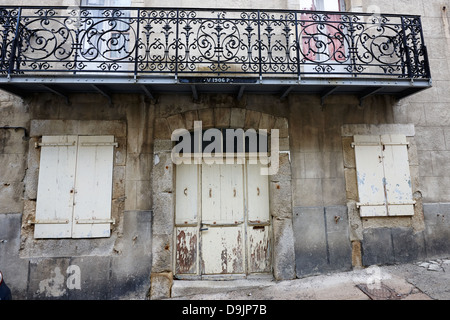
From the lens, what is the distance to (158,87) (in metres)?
4.30

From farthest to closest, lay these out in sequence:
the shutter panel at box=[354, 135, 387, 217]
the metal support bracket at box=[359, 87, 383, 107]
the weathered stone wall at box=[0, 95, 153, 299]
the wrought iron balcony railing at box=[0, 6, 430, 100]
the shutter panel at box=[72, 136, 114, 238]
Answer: the shutter panel at box=[354, 135, 387, 217] → the metal support bracket at box=[359, 87, 383, 107] → the shutter panel at box=[72, 136, 114, 238] → the weathered stone wall at box=[0, 95, 153, 299] → the wrought iron balcony railing at box=[0, 6, 430, 100]

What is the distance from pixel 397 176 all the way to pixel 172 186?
4078 millimetres

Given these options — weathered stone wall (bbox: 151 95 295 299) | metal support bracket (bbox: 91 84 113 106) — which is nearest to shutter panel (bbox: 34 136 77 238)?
metal support bracket (bbox: 91 84 113 106)

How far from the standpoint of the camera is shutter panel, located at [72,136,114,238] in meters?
4.25

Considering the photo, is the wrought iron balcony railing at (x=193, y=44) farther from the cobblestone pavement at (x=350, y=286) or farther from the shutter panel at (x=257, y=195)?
the cobblestone pavement at (x=350, y=286)

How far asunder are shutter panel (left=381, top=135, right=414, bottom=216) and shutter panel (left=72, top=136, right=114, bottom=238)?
4.94 metres

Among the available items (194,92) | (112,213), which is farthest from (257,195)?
(112,213)

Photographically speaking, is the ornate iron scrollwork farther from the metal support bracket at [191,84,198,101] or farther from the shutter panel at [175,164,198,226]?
the shutter panel at [175,164,198,226]

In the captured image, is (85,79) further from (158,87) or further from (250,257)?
(250,257)

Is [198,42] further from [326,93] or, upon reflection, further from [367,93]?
[367,93]

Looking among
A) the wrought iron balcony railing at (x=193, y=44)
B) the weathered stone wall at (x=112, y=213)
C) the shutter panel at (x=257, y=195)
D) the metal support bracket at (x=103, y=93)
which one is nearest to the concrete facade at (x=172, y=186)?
the weathered stone wall at (x=112, y=213)

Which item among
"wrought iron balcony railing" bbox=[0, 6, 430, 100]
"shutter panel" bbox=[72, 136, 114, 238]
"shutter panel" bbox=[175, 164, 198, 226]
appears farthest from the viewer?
"shutter panel" bbox=[175, 164, 198, 226]

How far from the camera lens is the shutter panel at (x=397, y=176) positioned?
457cm

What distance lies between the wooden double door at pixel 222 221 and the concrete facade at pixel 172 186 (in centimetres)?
32
